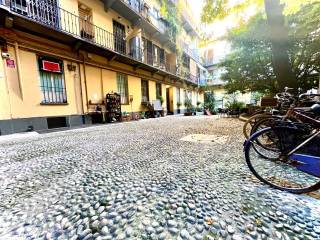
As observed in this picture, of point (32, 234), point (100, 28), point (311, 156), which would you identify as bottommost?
point (32, 234)

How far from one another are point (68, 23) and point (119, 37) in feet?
11.1

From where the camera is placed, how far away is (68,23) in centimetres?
709

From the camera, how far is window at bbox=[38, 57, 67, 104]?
6.34 metres

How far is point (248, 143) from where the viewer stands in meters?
1.71

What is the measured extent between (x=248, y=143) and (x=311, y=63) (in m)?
7.66

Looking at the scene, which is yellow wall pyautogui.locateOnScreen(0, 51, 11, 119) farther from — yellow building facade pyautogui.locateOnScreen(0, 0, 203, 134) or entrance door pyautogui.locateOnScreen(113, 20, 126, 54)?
entrance door pyautogui.locateOnScreen(113, 20, 126, 54)

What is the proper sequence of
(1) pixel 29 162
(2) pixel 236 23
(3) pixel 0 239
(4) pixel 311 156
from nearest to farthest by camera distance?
1. (3) pixel 0 239
2. (4) pixel 311 156
3. (1) pixel 29 162
4. (2) pixel 236 23

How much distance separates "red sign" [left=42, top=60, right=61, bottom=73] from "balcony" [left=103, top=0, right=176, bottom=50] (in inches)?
177

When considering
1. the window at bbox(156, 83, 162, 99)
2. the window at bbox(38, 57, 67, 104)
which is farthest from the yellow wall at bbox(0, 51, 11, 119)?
the window at bbox(156, 83, 162, 99)

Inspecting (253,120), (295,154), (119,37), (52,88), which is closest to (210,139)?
(253,120)

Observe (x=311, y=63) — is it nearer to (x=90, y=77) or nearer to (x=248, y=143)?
(x=248, y=143)

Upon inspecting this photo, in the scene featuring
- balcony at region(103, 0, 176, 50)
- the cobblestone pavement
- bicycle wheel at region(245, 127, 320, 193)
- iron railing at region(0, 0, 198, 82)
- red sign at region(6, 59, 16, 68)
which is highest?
balcony at region(103, 0, 176, 50)

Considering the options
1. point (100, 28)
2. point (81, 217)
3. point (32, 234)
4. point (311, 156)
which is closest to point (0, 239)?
point (32, 234)

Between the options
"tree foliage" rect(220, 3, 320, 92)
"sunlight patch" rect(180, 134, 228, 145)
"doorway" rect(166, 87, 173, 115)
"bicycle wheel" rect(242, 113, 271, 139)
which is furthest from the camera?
"doorway" rect(166, 87, 173, 115)
